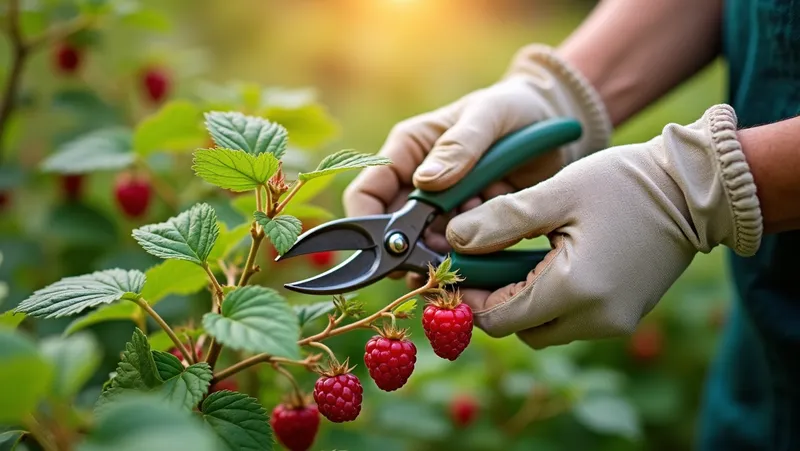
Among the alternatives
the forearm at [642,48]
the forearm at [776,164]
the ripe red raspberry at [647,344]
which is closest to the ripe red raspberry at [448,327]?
the forearm at [776,164]

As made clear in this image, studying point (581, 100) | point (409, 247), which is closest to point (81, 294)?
point (409, 247)

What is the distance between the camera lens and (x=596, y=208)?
0.86m

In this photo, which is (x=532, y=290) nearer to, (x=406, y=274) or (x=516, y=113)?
(x=406, y=274)

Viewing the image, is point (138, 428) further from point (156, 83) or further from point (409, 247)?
point (156, 83)

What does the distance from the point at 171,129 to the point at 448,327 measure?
72 centimetres

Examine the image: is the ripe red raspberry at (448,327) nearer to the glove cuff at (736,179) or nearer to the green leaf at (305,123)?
the glove cuff at (736,179)

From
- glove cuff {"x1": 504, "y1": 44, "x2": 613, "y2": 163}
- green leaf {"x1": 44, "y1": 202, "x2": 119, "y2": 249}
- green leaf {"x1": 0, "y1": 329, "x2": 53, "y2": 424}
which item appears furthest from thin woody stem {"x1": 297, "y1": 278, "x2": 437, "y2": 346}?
green leaf {"x1": 44, "y1": 202, "x2": 119, "y2": 249}

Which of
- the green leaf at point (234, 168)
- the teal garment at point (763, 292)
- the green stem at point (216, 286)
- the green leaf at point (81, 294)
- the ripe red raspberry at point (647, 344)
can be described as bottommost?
the ripe red raspberry at point (647, 344)

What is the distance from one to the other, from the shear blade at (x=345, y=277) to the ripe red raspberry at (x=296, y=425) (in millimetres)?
136

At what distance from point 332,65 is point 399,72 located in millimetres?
325

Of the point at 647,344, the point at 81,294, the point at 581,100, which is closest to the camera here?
the point at 81,294

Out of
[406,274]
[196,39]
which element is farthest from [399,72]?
[406,274]

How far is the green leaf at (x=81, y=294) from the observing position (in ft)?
2.27

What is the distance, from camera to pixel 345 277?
873mm
